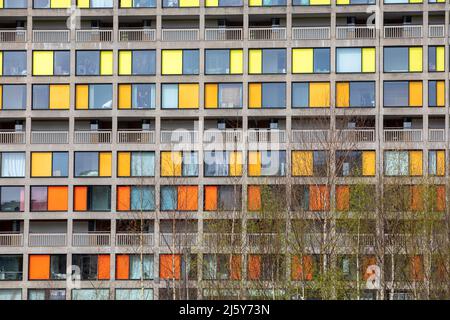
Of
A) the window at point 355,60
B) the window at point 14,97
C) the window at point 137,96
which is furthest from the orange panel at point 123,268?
the window at point 355,60

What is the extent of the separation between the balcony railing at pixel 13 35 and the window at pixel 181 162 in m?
11.9

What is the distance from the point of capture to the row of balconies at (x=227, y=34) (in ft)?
206

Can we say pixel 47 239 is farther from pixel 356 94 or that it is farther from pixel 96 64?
pixel 356 94

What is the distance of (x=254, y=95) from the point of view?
6291 cm

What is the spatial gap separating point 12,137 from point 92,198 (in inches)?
260

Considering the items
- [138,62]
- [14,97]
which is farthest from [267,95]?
[14,97]

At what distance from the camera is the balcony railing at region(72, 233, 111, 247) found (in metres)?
61.8

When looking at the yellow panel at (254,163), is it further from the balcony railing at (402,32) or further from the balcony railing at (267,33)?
the balcony railing at (402,32)

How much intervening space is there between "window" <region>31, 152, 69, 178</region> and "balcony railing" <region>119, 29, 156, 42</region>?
8.33 meters

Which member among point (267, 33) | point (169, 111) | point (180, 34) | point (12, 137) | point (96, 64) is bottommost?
point (12, 137)

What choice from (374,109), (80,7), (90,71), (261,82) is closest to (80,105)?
(90,71)

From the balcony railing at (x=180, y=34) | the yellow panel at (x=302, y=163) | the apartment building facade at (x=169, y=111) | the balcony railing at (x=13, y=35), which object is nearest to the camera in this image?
the yellow panel at (x=302, y=163)

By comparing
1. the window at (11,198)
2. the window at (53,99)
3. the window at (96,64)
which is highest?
the window at (96,64)

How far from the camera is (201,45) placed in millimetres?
63156
